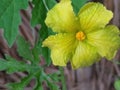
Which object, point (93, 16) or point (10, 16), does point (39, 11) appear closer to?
point (10, 16)

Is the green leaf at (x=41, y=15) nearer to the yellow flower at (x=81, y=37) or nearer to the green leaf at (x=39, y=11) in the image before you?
the green leaf at (x=39, y=11)

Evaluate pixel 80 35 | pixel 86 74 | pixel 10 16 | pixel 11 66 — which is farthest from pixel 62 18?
pixel 86 74

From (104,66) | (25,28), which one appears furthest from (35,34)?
(104,66)

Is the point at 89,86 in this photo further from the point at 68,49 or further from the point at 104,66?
the point at 68,49

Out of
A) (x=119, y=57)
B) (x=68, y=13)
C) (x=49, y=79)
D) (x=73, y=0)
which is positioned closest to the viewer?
(x=68, y=13)

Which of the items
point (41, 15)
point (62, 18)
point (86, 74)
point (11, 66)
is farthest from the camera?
point (86, 74)
